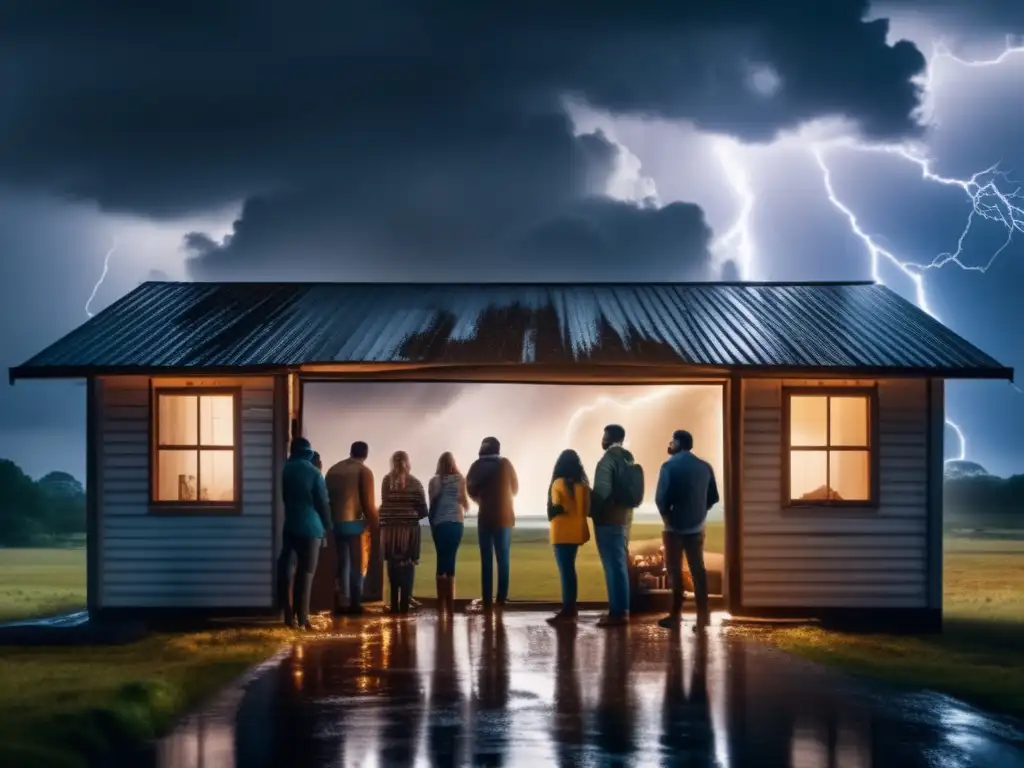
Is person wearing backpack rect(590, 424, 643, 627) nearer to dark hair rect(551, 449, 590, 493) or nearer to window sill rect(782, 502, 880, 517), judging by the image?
dark hair rect(551, 449, 590, 493)

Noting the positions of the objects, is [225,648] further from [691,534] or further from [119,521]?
[691,534]

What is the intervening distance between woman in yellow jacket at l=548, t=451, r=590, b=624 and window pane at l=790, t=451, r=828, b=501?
9.06ft

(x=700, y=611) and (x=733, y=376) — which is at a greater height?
(x=733, y=376)

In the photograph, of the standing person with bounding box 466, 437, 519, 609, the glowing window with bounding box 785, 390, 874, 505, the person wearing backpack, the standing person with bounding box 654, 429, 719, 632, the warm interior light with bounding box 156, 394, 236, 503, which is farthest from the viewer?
the warm interior light with bounding box 156, 394, 236, 503

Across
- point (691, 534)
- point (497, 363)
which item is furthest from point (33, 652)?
point (691, 534)

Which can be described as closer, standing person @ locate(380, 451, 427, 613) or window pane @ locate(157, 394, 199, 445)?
standing person @ locate(380, 451, 427, 613)

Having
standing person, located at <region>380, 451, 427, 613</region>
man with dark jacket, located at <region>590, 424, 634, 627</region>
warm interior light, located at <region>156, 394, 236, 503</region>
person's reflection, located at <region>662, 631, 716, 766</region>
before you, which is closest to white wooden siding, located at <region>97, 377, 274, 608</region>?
warm interior light, located at <region>156, 394, 236, 503</region>

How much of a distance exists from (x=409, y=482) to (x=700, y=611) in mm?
3357

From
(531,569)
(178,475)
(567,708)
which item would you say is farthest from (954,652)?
(531,569)

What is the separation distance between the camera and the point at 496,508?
14.2 m

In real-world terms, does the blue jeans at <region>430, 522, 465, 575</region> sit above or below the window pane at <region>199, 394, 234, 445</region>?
below

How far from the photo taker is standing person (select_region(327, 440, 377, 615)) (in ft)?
46.7

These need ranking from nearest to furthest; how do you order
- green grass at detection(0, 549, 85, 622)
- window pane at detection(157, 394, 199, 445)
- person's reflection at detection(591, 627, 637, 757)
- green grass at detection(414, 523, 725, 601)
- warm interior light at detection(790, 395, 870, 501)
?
person's reflection at detection(591, 627, 637, 757) < warm interior light at detection(790, 395, 870, 501) < window pane at detection(157, 394, 199, 445) < green grass at detection(0, 549, 85, 622) < green grass at detection(414, 523, 725, 601)

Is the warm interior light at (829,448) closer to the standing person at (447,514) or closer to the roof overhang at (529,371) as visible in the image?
the roof overhang at (529,371)
